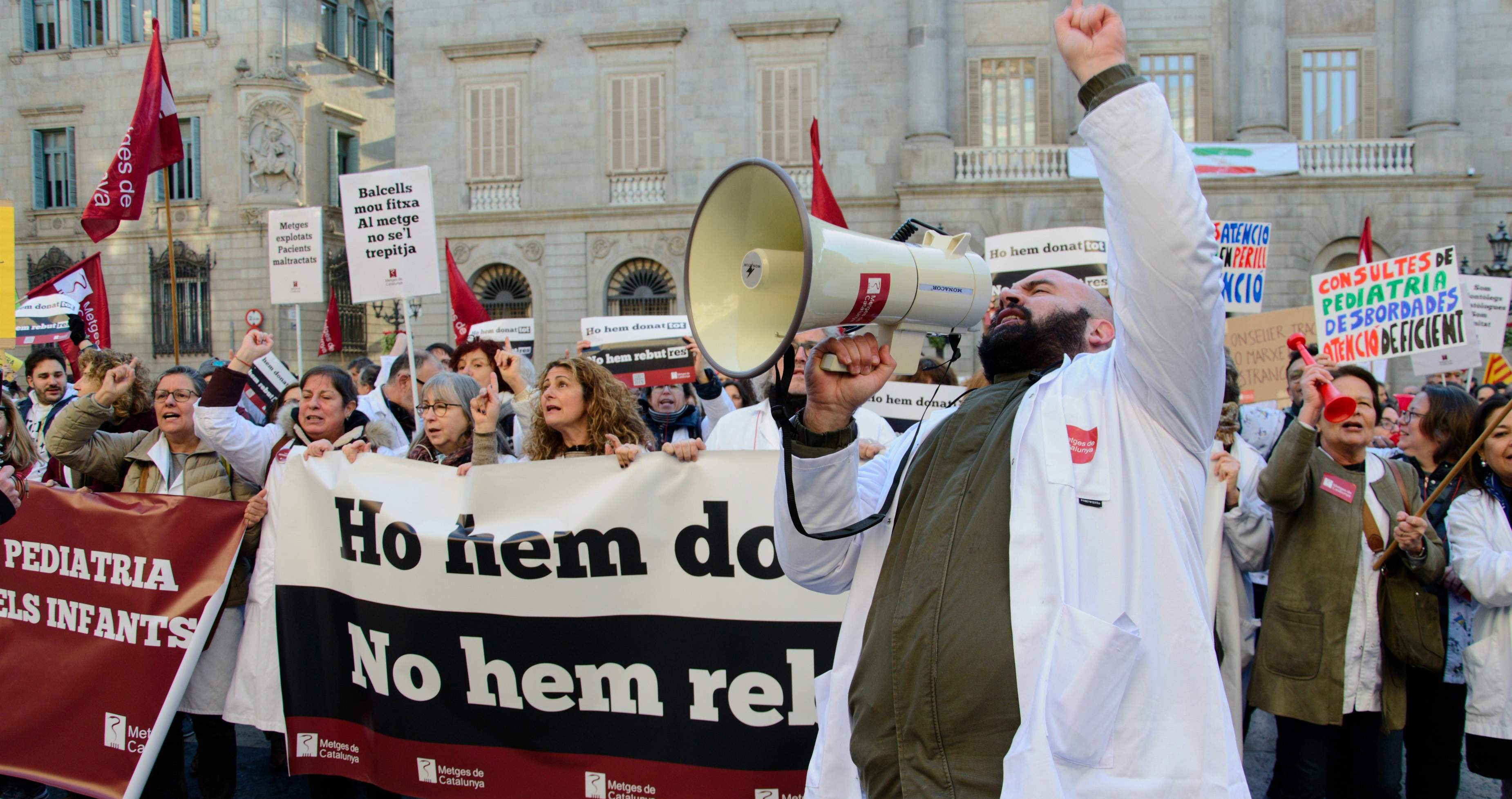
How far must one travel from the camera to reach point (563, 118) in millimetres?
21250

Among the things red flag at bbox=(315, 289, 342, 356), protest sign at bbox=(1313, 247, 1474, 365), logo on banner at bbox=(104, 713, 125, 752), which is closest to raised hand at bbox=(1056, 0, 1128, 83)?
logo on banner at bbox=(104, 713, 125, 752)

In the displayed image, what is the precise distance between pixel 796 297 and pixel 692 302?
0.22 meters

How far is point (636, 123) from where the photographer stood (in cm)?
2091

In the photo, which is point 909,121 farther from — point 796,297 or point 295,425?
point 796,297

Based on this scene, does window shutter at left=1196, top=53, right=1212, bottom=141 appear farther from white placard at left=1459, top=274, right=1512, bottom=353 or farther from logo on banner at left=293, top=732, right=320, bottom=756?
logo on banner at left=293, top=732, right=320, bottom=756

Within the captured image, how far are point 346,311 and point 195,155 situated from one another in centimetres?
513

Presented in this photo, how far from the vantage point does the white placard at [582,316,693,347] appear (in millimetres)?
6871

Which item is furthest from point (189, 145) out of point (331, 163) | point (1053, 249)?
point (1053, 249)

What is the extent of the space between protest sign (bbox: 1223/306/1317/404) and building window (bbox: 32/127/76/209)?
28210 mm

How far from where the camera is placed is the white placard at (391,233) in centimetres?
625

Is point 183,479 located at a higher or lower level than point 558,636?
higher

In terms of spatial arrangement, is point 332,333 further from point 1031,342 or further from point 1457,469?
point 1031,342

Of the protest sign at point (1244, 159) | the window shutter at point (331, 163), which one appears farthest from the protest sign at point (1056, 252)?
the window shutter at point (331, 163)

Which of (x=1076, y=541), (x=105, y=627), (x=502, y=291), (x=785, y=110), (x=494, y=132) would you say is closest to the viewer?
(x=1076, y=541)
